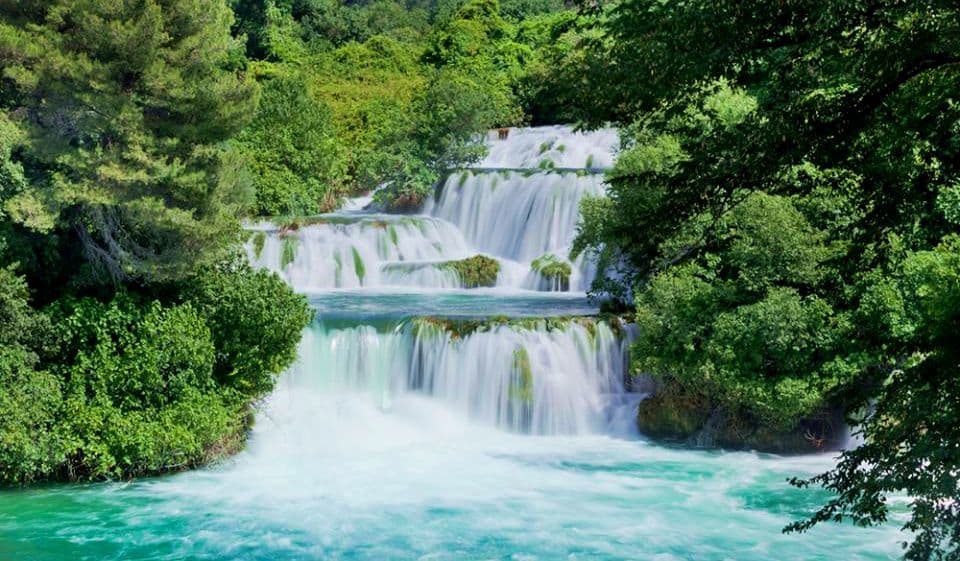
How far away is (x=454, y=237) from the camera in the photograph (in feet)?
90.8

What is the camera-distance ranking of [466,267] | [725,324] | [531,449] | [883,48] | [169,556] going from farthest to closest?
[466,267]
[531,449]
[725,324]
[169,556]
[883,48]

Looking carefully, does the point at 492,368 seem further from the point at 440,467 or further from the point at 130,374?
the point at 130,374

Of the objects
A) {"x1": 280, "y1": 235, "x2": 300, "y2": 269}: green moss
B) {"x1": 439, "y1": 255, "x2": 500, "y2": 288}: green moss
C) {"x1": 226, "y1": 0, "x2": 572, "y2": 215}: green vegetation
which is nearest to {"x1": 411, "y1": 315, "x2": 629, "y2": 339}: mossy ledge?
{"x1": 439, "y1": 255, "x2": 500, "y2": 288}: green moss

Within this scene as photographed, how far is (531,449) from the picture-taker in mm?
16891

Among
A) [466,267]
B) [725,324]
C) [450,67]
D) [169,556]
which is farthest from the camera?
[450,67]

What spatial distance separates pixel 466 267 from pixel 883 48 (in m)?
19.1

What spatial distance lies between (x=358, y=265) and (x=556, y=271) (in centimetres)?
496

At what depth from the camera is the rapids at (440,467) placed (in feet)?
41.3

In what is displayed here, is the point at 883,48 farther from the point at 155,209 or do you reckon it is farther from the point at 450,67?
the point at 450,67

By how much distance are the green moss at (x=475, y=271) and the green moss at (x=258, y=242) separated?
446 cm

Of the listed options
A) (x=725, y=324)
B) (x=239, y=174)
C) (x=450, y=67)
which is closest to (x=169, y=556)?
(x=239, y=174)

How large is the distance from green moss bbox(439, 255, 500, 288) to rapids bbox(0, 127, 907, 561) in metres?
0.30

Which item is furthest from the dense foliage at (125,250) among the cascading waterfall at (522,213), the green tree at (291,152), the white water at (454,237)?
the green tree at (291,152)

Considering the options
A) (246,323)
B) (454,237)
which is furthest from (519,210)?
(246,323)
